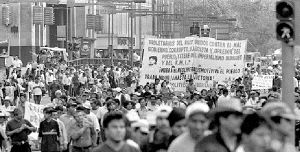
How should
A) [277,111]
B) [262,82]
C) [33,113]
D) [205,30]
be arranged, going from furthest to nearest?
1. [205,30]
2. [262,82]
3. [33,113]
4. [277,111]

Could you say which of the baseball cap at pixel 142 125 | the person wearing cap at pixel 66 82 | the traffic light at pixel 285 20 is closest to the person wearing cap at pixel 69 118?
the traffic light at pixel 285 20

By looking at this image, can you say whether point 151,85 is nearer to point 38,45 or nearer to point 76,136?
point 76,136

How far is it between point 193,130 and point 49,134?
32.9 feet

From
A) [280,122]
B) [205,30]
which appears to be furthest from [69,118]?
[205,30]

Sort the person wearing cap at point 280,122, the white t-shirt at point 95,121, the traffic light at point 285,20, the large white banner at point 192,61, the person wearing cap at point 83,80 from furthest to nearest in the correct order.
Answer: the person wearing cap at point 83,80 → the large white banner at point 192,61 → the white t-shirt at point 95,121 → the traffic light at point 285,20 → the person wearing cap at point 280,122

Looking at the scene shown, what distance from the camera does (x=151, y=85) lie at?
33.4 m

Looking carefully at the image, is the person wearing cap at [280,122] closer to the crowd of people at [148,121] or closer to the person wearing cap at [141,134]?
the crowd of people at [148,121]

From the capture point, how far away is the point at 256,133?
29.3 feet

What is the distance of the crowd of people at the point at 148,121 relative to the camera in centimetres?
936

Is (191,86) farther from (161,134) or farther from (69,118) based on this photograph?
(161,134)

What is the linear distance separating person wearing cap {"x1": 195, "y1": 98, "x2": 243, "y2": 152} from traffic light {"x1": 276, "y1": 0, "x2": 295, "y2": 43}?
16.3 ft

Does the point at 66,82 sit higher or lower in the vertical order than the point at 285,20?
lower

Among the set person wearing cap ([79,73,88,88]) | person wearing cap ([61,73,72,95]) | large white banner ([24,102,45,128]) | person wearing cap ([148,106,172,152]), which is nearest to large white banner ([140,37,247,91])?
large white banner ([24,102,45,128])

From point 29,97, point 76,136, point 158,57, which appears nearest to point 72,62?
point 29,97
